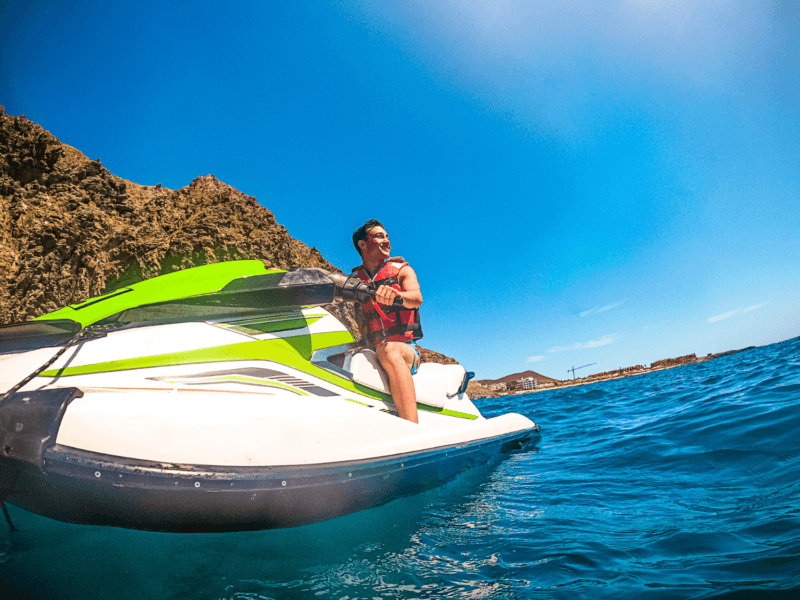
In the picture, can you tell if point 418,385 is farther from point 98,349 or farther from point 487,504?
point 98,349

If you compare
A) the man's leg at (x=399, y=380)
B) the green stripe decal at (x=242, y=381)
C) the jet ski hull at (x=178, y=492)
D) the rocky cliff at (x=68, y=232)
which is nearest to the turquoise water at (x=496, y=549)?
the jet ski hull at (x=178, y=492)

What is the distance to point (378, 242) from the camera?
3.14m

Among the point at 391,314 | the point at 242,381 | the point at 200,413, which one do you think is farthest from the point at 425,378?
the point at 200,413

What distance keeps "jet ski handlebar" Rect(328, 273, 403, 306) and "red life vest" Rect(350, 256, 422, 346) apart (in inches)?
19.7

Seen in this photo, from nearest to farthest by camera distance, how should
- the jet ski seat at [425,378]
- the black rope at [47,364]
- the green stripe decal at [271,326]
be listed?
the black rope at [47,364] → the green stripe decal at [271,326] → the jet ski seat at [425,378]

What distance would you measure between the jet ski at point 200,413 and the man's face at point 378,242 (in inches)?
36.7

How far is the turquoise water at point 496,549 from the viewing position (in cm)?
134

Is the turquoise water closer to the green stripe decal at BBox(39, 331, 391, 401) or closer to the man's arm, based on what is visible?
the green stripe decal at BBox(39, 331, 391, 401)

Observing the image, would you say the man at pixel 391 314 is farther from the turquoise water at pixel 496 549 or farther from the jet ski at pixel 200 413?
the turquoise water at pixel 496 549

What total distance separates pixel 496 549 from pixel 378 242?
2.33m

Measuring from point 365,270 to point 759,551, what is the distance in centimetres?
284

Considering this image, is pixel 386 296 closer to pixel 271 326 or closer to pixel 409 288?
pixel 409 288

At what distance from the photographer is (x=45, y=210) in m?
A: 10.4

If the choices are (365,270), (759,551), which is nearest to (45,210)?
(365,270)
